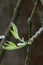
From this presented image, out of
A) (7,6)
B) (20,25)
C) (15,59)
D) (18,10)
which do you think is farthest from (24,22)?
(18,10)

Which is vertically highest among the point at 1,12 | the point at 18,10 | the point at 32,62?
the point at 1,12

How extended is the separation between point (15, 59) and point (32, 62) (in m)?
0.12

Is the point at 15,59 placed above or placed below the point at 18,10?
above

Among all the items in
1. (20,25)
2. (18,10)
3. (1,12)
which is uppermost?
(1,12)

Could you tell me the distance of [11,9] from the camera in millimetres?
1463

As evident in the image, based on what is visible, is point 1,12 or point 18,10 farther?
point 1,12

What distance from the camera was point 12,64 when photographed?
4.83ft

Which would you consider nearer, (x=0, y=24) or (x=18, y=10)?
(x=18, y=10)

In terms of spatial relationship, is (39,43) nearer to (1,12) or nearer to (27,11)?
(27,11)

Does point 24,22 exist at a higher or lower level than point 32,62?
higher

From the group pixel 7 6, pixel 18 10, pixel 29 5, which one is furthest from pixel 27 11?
pixel 18 10

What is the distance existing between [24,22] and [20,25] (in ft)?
0.11

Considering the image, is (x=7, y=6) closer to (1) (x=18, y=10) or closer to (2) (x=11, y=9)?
(2) (x=11, y=9)

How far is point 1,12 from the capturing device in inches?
58.1
